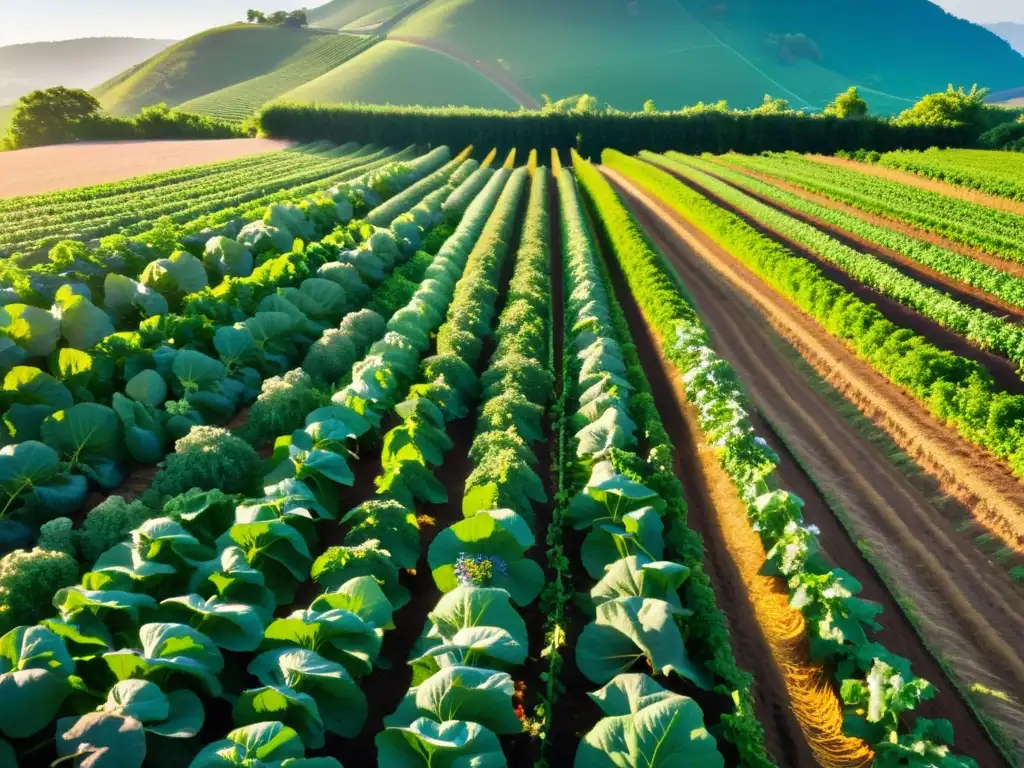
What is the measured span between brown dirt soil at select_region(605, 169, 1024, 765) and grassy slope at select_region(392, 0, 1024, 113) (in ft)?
398

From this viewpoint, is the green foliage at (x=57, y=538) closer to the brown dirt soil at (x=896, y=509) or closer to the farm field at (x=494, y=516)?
the farm field at (x=494, y=516)

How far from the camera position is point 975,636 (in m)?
7.43

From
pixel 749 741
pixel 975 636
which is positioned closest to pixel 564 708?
pixel 749 741

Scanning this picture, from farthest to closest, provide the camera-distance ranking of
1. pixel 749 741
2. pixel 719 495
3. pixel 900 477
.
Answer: pixel 900 477
pixel 719 495
pixel 749 741

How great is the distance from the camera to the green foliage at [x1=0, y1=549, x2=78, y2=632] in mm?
5746

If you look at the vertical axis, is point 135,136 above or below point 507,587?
above

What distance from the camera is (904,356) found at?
12352 millimetres

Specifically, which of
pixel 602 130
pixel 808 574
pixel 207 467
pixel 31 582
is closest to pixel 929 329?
pixel 808 574

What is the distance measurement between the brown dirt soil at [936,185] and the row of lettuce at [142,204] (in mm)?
31861

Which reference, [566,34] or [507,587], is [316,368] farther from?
[566,34]

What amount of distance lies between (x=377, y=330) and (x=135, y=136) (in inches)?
2229

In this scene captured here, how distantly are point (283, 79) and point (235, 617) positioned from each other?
128611 mm

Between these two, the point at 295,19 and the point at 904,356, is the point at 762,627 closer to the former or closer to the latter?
the point at 904,356

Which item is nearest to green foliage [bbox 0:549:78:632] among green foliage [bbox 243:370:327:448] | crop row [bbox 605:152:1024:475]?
green foliage [bbox 243:370:327:448]
